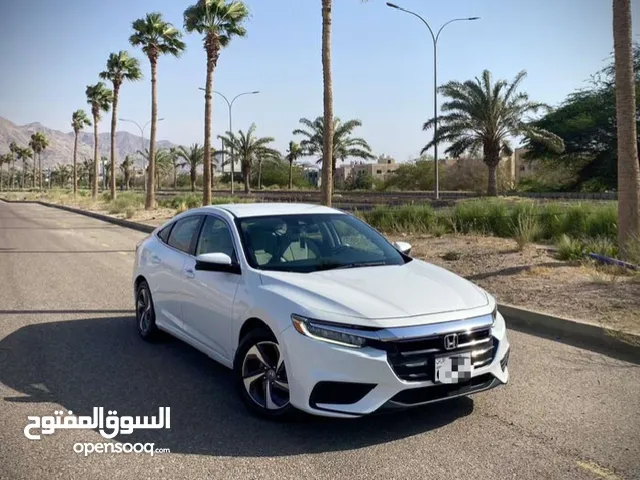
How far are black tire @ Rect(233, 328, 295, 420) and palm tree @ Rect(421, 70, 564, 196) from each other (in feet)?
111

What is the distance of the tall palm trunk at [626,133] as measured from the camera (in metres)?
10.3

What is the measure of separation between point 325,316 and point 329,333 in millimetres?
116

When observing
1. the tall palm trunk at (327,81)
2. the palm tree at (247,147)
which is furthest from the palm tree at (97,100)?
the tall palm trunk at (327,81)

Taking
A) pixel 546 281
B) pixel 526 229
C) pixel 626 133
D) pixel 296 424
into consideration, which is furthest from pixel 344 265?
pixel 526 229

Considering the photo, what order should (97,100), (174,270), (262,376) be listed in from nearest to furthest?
(262,376)
(174,270)
(97,100)

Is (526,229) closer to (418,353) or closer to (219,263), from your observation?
(219,263)

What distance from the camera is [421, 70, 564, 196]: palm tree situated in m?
36.8

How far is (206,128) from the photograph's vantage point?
28.0m

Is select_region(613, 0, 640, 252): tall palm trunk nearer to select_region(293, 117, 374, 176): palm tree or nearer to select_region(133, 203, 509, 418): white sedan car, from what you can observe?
select_region(133, 203, 509, 418): white sedan car

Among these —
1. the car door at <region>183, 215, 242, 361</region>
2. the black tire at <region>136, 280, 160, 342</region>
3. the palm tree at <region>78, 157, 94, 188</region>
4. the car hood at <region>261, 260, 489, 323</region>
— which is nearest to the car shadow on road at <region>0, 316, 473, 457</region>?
the black tire at <region>136, 280, 160, 342</region>

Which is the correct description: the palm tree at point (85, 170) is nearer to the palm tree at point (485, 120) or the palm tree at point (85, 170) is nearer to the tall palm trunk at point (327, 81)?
the palm tree at point (485, 120)

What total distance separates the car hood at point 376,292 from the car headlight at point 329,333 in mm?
86

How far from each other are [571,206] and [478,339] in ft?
42.2

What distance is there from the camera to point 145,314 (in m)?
6.77
